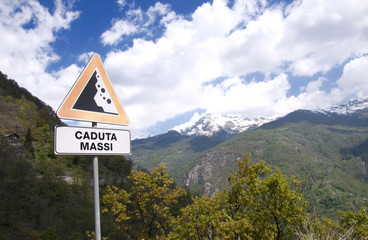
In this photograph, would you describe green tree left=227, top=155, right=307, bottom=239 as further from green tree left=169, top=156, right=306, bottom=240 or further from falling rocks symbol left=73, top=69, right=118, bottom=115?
falling rocks symbol left=73, top=69, right=118, bottom=115

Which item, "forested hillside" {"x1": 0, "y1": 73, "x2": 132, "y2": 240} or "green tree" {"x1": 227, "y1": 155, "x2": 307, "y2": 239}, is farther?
"forested hillside" {"x1": 0, "y1": 73, "x2": 132, "y2": 240}

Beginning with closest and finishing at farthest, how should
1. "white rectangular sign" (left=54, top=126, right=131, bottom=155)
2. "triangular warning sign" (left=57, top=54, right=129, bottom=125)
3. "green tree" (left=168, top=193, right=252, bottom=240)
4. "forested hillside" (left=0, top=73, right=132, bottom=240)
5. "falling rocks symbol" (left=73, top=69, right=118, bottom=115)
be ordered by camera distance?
"white rectangular sign" (left=54, top=126, right=131, bottom=155) < "triangular warning sign" (left=57, top=54, right=129, bottom=125) < "falling rocks symbol" (left=73, top=69, right=118, bottom=115) < "green tree" (left=168, top=193, right=252, bottom=240) < "forested hillside" (left=0, top=73, right=132, bottom=240)

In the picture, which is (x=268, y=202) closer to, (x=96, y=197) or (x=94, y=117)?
(x=96, y=197)

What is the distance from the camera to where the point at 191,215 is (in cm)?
1085

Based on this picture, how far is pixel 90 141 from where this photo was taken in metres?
3.54

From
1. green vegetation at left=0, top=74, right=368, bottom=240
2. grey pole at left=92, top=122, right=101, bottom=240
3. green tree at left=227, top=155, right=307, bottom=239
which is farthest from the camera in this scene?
green vegetation at left=0, top=74, right=368, bottom=240

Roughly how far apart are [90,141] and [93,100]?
0.70 meters

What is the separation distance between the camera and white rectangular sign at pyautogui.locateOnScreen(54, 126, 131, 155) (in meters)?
3.17

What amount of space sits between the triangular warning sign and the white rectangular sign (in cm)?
22

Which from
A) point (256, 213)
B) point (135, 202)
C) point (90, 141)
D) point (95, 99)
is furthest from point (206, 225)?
point (95, 99)

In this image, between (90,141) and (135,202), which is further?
(135,202)

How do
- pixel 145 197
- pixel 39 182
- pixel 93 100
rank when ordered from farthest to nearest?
pixel 39 182
pixel 145 197
pixel 93 100

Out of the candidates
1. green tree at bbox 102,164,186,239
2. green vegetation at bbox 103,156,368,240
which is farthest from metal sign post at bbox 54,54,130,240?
green tree at bbox 102,164,186,239

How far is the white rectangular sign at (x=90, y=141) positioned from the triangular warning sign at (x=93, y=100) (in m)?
0.22
